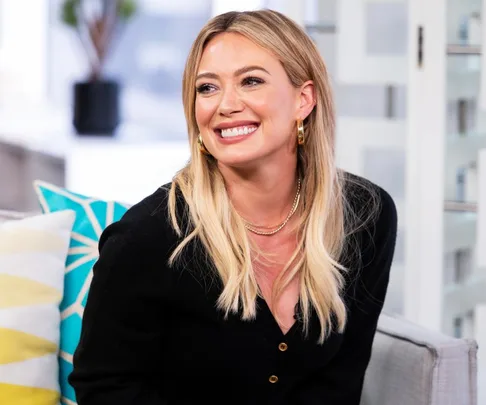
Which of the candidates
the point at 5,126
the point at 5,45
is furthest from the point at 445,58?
the point at 5,45

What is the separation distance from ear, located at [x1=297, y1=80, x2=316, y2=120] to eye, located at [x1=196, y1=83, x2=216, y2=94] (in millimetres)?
152

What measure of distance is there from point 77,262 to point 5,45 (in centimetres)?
450

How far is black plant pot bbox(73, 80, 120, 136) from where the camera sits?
5.80 metres

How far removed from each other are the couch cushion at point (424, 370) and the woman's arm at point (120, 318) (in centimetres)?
42

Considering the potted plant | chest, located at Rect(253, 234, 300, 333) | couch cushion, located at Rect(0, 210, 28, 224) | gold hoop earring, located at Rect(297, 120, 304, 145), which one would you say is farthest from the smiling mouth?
the potted plant

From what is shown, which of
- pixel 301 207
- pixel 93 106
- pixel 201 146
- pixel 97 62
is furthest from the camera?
pixel 97 62

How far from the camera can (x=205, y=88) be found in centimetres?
159

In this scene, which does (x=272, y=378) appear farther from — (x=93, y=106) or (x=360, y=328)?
(x=93, y=106)

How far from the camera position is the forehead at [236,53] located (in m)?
1.56

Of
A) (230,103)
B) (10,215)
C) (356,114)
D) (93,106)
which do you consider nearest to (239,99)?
(230,103)

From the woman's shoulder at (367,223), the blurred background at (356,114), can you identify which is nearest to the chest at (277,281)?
the woman's shoulder at (367,223)

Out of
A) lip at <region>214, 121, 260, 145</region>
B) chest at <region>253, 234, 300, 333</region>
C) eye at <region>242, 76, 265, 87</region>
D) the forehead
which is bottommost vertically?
chest at <region>253, 234, 300, 333</region>

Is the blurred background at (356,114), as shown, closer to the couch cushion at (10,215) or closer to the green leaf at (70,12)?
the green leaf at (70,12)

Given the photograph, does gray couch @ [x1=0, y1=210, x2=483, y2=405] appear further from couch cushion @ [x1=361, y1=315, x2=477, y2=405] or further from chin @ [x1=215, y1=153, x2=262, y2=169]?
chin @ [x1=215, y1=153, x2=262, y2=169]
